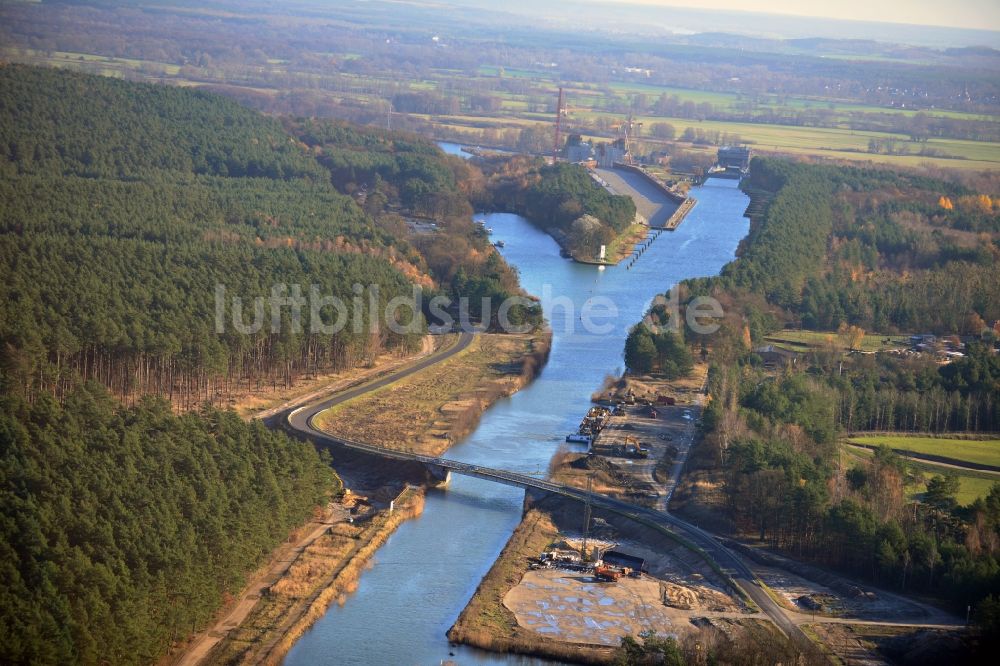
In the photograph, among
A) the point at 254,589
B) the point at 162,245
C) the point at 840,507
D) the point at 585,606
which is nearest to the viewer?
the point at 254,589

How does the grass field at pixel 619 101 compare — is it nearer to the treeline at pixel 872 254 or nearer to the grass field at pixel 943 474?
the treeline at pixel 872 254

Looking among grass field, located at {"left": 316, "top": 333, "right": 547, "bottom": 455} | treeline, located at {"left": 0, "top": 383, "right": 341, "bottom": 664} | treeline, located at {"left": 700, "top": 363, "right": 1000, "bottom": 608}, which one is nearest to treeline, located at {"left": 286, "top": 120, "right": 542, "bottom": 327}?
grass field, located at {"left": 316, "top": 333, "right": 547, "bottom": 455}

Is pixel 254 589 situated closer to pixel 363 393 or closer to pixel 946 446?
pixel 363 393

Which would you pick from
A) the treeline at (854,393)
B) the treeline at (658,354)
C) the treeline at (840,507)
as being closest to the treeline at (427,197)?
the treeline at (658,354)

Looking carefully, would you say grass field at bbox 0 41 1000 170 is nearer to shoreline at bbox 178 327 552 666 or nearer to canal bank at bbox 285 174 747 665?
canal bank at bbox 285 174 747 665

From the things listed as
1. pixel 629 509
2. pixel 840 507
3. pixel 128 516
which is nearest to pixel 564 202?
pixel 629 509

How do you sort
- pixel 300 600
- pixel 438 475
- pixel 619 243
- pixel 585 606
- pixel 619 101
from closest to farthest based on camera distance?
pixel 300 600 < pixel 585 606 < pixel 438 475 < pixel 619 243 < pixel 619 101

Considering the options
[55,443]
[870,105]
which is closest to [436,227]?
[55,443]
